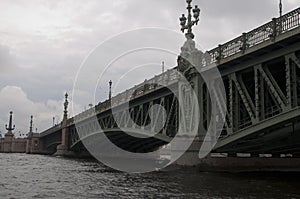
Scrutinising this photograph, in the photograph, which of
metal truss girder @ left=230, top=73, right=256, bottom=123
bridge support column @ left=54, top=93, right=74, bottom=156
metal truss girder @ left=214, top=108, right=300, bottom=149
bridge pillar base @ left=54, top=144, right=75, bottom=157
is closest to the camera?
metal truss girder @ left=214, top=108, right=300, bottom=149

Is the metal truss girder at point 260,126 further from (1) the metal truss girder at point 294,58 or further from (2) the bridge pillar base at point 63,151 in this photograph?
(2) the bridge pillar base at point 63,151

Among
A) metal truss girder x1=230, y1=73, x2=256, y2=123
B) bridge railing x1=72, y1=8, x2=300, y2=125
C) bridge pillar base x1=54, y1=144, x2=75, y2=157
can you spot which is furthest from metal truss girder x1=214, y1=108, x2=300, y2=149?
bridge pillar base x1=54, y1=144, x2=75, y2=157

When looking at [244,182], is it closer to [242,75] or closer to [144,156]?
[242,75]

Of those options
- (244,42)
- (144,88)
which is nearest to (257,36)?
(244,42)

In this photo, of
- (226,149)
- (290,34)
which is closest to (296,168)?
(226,149)

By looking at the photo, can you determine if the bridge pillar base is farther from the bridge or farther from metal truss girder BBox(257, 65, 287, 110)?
metal truss girder BBox(257, 65, 287, 110)

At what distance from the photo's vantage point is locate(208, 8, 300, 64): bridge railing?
71.4 ft

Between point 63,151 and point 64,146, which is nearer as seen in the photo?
point 63,151

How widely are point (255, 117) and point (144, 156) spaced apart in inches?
2473

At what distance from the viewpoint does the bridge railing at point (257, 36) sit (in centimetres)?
2175

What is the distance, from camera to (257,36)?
24.1 meters

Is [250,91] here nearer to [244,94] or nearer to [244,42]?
[244,94]

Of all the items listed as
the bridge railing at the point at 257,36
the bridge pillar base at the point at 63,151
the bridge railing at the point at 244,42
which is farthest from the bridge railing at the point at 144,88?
the bridge pillar base at the point at 63,151

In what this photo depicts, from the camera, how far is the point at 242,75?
90.1 ft
